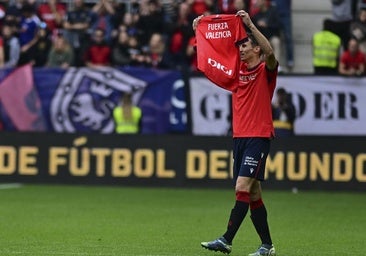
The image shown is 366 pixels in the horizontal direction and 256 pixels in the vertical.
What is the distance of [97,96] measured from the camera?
2253 centimetres

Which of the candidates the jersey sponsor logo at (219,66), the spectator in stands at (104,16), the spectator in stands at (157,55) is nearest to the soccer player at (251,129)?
the jersey sponsor logo at (219,66)

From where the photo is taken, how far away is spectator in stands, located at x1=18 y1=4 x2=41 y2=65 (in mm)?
24000

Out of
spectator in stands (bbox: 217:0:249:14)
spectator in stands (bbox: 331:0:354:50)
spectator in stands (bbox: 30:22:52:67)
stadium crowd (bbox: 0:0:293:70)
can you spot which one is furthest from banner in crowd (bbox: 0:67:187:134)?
spectator in stands (bbox: 331:0:354:50)

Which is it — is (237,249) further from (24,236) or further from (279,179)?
(279,179)

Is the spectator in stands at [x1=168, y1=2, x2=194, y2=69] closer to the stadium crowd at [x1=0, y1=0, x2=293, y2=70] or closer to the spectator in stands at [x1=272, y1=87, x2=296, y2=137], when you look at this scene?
the stadium crowd at [x1=0, y1=0, x2=293, y2=70]

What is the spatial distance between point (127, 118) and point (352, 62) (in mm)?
4693

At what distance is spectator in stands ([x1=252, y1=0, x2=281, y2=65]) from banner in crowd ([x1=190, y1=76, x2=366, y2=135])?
1.30m

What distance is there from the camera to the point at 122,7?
83.6 ft

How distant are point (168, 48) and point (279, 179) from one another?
4380 millimetres

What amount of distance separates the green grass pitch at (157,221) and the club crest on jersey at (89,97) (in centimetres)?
175

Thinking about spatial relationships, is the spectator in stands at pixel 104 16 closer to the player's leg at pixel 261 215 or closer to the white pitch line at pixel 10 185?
the white pitch line at pixel 10 185

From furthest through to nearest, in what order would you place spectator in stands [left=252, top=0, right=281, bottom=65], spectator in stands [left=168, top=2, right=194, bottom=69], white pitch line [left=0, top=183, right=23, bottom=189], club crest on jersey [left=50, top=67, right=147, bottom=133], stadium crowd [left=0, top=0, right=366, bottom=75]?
spectator in stands [left=168, top=2, right=194, bottom=69] → stadium crowd [left=0, top=0, right=366, bottom=75] → spectator in stands [left=252, top=0, right=281, bottom=65] → club crest on jersey [left=50, top=67, right=147, bottom=133] → white pitch line [left=0, top=183, right=23, bottom=189]

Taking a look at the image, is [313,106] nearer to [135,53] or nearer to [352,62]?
[352,62]

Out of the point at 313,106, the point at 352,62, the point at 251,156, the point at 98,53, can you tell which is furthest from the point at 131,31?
the point at 251,156
